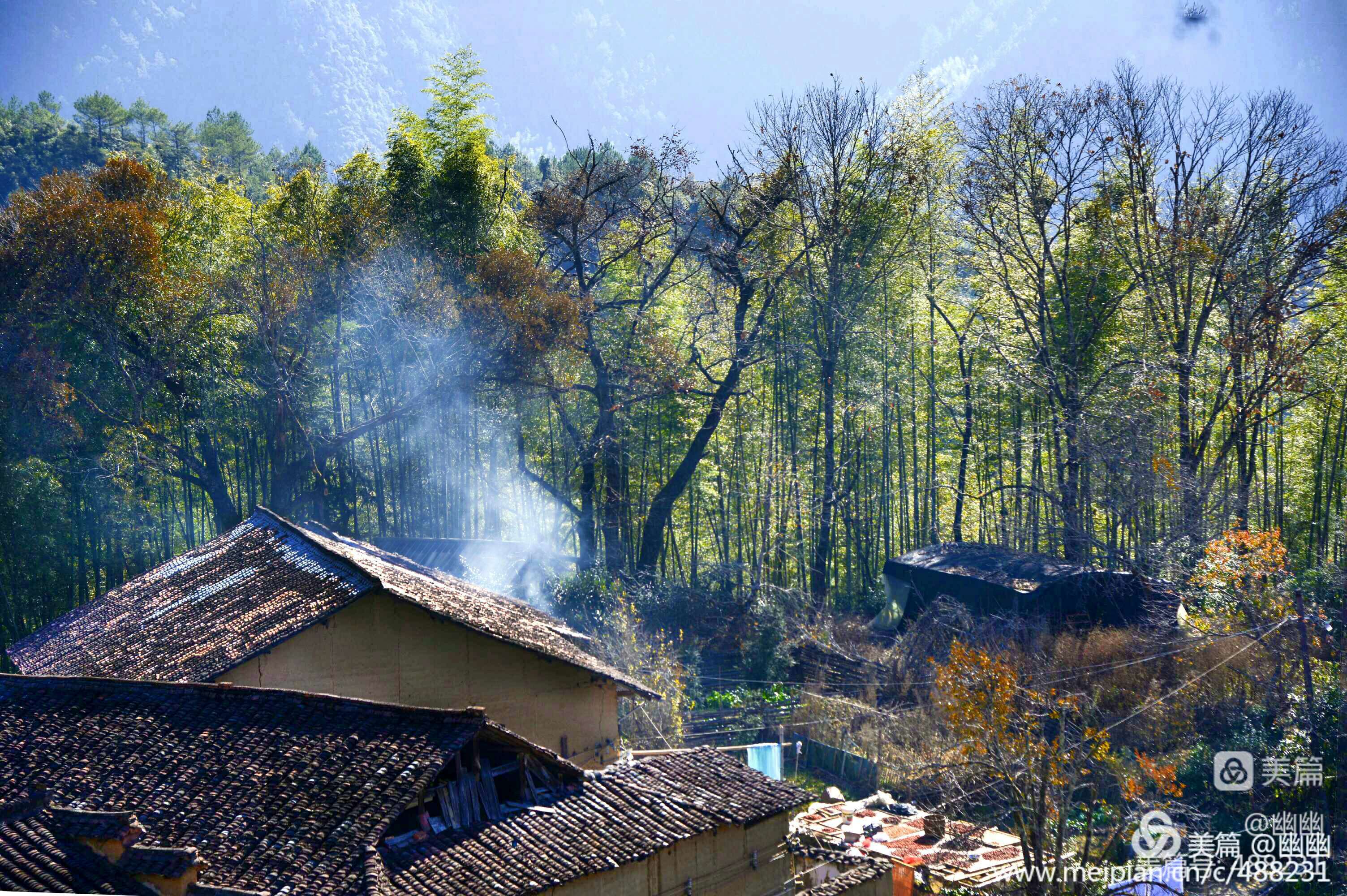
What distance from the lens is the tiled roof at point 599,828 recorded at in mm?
8188

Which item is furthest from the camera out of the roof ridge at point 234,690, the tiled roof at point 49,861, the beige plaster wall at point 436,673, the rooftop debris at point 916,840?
the rooftop debris at point 916,840

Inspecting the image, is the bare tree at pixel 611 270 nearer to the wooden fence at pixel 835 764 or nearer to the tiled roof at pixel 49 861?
the wooden fence at pixel 835 764

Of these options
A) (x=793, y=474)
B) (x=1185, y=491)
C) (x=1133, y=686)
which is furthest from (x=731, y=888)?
(x=793, y=474)

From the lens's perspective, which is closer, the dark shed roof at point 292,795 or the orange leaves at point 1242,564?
the dark shed roof at point 292,795

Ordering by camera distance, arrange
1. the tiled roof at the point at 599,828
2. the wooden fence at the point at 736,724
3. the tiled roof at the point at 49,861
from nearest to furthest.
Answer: the tiled roof at the point at 49,861
the tiled roof at the point at 599,828
the wooden fence at the point at 736,724

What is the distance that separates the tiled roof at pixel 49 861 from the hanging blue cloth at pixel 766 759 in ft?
32.9

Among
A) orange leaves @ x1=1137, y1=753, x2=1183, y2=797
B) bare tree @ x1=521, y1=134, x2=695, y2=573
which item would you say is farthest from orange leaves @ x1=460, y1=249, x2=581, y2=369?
orange leaves @ x1=1137, y1=753, x2=1183, y2=797

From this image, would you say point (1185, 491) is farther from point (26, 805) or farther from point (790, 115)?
point (26, 805)

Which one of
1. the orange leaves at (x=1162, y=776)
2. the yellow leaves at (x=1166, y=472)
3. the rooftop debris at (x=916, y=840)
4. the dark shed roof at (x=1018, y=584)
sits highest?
the yellow leaves at (x=1166, y=472)

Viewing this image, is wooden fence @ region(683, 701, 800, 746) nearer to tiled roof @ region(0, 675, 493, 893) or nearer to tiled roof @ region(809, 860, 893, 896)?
tiled roof @ region(809, 860, 893, 896)

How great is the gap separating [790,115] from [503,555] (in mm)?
12399

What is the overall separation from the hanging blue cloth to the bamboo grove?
7.16 m

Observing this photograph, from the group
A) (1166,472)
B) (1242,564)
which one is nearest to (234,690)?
(1242,564)

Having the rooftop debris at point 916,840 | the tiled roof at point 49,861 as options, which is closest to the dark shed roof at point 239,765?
the tiled roof at point 49,861
